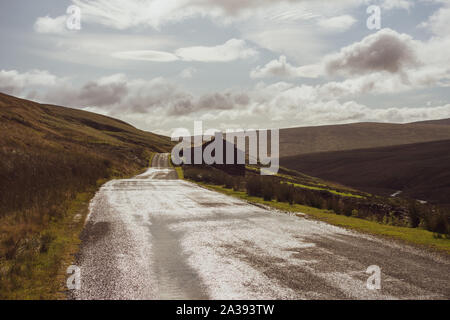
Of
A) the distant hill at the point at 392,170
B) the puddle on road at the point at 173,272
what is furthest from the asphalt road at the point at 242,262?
the distant hill at the point at 392,170

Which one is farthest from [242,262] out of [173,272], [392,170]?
[392,170]

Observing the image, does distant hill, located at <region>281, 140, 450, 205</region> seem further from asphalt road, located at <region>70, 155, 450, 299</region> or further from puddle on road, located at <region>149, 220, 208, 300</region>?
puddle on road, located at <region>149, 220, 208, 300</region>

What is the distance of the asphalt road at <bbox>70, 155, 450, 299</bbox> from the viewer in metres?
6.16

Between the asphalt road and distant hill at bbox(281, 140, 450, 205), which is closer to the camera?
the asphalt road

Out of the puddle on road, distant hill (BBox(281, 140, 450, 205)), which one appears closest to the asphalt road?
the puddle on road

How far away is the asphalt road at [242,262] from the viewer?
6.16m

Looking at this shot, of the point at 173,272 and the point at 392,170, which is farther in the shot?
the point at 392,170

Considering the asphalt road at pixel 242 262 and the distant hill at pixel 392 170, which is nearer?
the asphalt road at pixel 242 262

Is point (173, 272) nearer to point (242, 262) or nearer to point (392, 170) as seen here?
point (242, 262)

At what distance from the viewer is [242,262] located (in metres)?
8.02

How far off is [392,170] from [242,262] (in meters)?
98.9

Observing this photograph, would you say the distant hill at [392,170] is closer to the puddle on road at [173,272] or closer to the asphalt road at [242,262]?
the asphalt road at [242,262]

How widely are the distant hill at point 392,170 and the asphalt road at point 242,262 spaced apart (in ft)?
195

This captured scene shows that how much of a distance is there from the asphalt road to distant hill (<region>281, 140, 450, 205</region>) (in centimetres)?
5937
